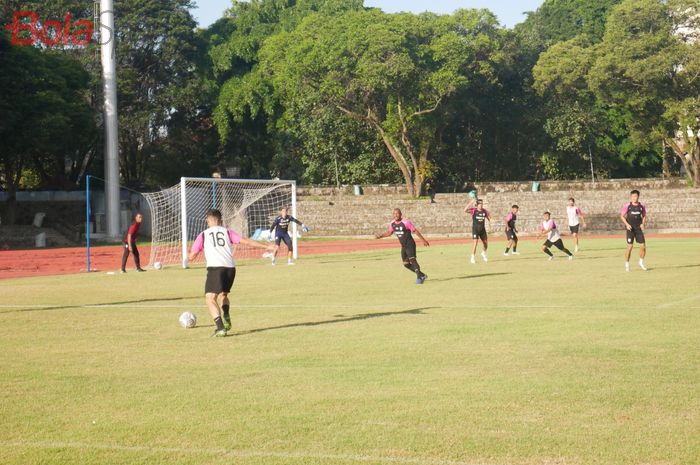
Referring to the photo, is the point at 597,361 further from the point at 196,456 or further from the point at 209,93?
the point at 209,93

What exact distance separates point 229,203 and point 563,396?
4029cm

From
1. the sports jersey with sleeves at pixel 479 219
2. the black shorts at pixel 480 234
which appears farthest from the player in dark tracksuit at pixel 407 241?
the sports jersey with sleeves at pixel 479 219

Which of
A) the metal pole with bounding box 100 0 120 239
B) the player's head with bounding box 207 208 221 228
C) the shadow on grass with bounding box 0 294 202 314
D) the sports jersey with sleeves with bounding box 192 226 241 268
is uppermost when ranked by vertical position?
the metal pole with bounding box 100 0 120 239

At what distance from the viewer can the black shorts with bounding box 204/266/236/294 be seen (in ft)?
48.5

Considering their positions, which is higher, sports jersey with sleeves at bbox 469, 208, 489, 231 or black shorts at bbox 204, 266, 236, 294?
sports jersey with sleeves at bbox 469, 208, 489, 231

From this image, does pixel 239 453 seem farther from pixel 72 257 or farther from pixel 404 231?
pixel 72 257

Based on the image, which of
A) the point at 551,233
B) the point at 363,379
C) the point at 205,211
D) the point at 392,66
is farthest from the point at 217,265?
the point at 392,66

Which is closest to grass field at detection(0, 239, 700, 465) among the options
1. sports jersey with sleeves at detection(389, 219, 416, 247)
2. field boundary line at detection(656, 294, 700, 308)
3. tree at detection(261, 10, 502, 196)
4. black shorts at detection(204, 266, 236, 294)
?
field boundary line at detection(656, 294, 700, 308)

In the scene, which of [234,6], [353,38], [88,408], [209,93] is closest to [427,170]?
[353,38]

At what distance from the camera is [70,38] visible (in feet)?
222

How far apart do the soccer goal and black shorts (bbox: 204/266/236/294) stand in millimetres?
18403

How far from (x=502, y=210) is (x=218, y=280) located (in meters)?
47.9

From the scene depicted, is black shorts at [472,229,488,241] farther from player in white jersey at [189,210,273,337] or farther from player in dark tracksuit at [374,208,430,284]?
player in white jersey at [189,210,273,337]

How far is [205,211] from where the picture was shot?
51500 mm
